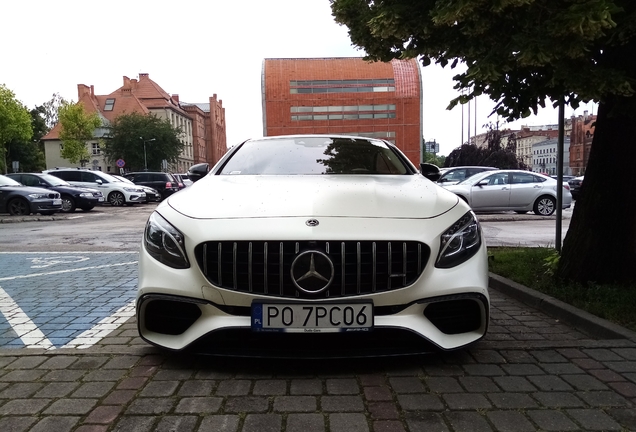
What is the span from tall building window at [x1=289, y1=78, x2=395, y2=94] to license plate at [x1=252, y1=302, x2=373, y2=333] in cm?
6446

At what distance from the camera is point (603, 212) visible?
4.62 meters

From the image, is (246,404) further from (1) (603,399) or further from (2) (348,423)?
(1) (603,399)

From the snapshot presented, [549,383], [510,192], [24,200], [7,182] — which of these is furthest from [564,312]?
[7,182]

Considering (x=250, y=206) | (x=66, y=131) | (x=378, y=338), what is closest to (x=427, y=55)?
(x=250, y=206)

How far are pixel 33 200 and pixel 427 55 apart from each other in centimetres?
1590

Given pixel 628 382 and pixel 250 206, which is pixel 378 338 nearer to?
pixel 250 206

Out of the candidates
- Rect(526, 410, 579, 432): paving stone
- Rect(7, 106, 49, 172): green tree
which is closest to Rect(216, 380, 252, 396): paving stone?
Rect(526, 410, 579, 432): paving stone

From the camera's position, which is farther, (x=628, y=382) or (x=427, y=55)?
(x=427, y=55)

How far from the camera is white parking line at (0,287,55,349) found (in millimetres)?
3705

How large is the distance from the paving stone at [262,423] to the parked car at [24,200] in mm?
17107

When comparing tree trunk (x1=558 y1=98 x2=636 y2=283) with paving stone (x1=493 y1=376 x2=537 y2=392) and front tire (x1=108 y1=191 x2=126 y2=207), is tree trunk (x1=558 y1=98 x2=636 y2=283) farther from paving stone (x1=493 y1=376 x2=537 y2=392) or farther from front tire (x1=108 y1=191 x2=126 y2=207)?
front tire (x1=108 y1=191 x2=126 y2=207)

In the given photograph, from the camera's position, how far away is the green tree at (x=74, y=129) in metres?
56.6

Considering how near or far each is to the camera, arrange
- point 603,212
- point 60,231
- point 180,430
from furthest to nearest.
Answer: point 60,231
point 603,212
point 180,430

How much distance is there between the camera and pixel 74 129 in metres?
57.0
